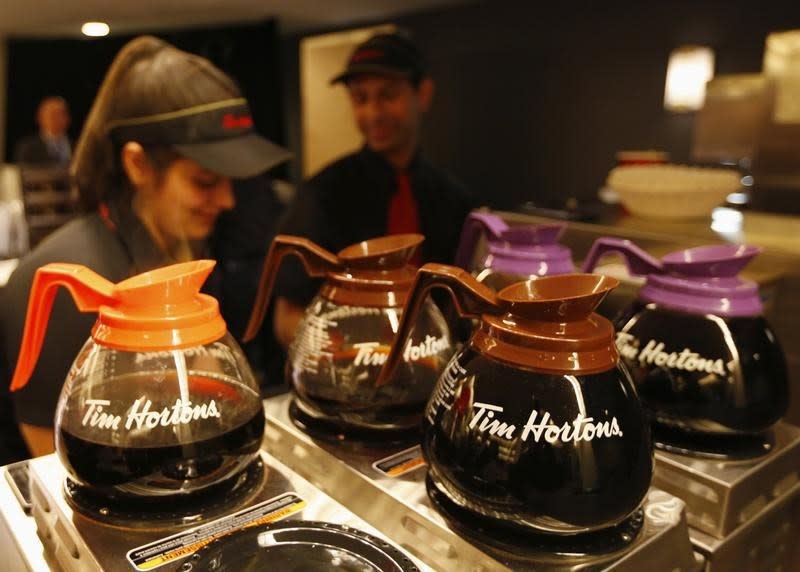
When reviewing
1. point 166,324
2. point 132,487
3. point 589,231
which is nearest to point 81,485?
point 132,487

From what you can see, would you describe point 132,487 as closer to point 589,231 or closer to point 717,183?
point 589,231

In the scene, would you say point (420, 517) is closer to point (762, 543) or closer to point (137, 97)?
point (762, 543)

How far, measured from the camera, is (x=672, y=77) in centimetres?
307

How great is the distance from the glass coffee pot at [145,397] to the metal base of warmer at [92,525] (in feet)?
0.08

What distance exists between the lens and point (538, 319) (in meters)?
0.56

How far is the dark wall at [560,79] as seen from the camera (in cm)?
293

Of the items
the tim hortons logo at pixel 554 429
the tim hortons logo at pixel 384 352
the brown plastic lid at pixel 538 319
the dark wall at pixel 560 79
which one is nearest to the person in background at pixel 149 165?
the tim hortons logo at pixel 384 352

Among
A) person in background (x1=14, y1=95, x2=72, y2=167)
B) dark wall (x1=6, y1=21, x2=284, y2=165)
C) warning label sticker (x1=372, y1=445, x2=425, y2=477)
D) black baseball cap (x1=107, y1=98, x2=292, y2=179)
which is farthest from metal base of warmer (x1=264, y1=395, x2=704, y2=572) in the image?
person in background (x1=14, y1=95, x2=72, y2=167)

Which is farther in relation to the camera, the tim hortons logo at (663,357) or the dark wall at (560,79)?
the dark wall at (560,79)

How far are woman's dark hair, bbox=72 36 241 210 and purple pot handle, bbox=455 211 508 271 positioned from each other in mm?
531

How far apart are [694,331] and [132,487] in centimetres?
58

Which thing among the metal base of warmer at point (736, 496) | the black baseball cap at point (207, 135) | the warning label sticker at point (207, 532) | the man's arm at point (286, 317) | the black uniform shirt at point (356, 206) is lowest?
the man's arm at point (286, 317)

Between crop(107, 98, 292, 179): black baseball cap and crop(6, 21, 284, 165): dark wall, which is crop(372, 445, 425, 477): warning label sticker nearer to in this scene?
crop(107, 98, 292, 179): black baseball cap

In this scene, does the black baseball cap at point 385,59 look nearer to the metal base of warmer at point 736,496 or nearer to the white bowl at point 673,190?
the white bowl at point 673,190
